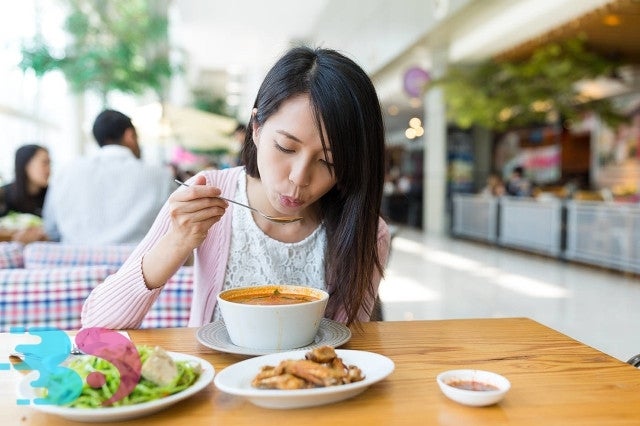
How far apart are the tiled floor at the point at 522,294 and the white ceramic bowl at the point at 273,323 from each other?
3.35 m

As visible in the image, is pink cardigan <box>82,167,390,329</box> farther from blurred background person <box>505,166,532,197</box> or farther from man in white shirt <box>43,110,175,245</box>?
blurred background person <box>505,166,532,197</box>

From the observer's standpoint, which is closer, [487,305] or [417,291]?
[487,305]

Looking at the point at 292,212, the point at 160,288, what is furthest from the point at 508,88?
the point at 160,288

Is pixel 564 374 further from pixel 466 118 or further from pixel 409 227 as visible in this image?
pixel 409 227

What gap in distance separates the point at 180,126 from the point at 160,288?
9678 millimetres

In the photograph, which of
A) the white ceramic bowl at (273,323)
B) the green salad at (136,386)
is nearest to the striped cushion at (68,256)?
the white ceramic bowl at (273,323)

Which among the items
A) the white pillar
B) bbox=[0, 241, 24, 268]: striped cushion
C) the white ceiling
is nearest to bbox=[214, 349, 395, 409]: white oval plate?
bbox=[0, 241, 24, 268]: striped cushion

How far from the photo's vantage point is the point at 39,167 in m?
5.14

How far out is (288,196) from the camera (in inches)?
49.5

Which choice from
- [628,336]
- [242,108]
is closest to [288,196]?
[628,336]

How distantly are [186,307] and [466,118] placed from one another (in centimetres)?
1075

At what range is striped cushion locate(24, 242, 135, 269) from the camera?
97.4 inches

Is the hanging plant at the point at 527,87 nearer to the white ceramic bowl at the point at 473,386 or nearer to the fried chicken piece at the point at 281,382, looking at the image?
the white ceramic bowl at the point at 473,386

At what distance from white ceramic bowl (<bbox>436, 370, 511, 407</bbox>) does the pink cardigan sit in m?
0.57
